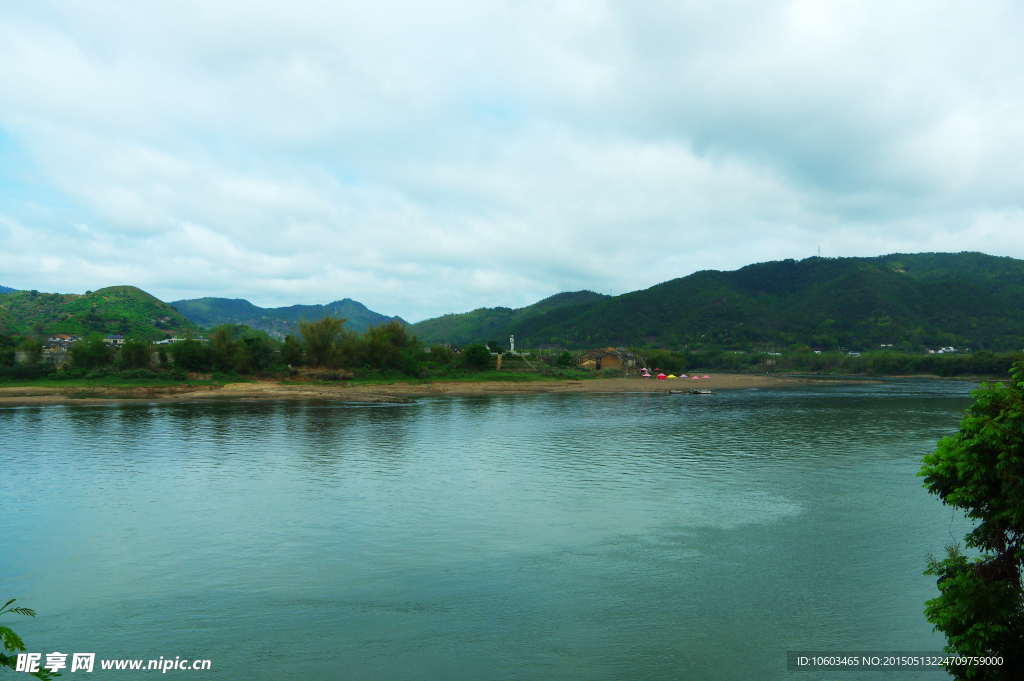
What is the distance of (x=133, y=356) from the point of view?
70688mm

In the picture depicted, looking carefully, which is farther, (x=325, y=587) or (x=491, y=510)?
(x=491, y=510)

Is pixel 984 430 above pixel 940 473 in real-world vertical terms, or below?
above

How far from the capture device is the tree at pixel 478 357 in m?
90.1

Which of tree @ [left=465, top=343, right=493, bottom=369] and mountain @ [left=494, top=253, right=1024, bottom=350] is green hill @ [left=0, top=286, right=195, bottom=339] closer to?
tree @ [left=465, top=343, right=493, bottom=369]

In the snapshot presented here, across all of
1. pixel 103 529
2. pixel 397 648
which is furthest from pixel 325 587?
pixel 103 529

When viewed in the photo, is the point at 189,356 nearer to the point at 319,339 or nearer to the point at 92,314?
the point at 319,339

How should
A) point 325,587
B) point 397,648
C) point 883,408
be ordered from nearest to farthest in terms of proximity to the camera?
point 397,648, point 325,587, point 883,408

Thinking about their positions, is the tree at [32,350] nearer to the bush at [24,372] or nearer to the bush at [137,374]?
the bush at [24,372]

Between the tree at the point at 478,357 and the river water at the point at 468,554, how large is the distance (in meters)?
55.0

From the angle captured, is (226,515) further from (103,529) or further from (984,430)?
(984,430)

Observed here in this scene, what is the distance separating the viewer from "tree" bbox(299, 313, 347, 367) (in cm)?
7794

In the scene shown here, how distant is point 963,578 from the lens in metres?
7.76

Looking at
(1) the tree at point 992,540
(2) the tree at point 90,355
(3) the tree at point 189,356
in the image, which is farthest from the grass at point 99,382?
(1) the tree at point 992,540

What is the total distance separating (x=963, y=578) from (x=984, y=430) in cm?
193
